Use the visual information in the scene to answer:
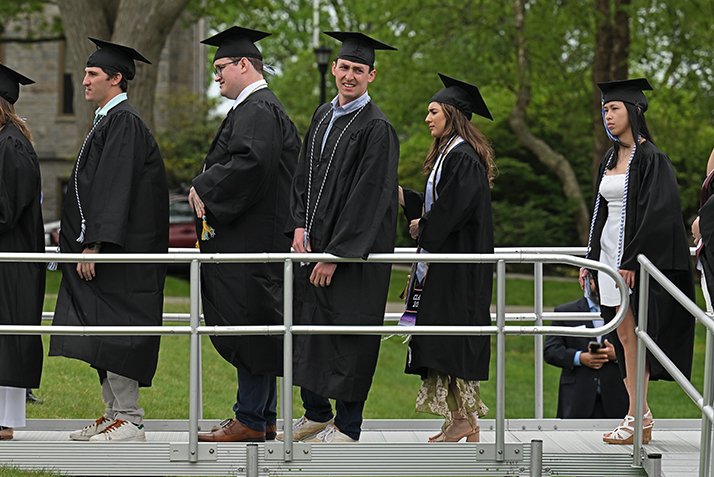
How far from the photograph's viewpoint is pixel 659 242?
16.5 ft

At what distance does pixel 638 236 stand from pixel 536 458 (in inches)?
52.9

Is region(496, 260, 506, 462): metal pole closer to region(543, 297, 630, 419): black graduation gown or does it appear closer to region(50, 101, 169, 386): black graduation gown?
region(543, 297, 630, 419): black graduation gown

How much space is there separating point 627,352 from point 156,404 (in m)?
4.15

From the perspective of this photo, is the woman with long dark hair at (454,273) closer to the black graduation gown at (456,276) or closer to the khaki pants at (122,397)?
the black graduation gown at (456,276)

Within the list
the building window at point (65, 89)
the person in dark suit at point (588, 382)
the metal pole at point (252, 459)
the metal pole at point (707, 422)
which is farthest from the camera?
the building window at point (65, 89)

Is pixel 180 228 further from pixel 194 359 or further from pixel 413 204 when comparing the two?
pixel 194 359

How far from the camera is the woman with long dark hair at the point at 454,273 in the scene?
4.94m

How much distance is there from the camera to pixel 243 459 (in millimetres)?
4625

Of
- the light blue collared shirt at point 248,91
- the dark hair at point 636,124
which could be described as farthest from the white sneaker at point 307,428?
the dark hair at point 636,124

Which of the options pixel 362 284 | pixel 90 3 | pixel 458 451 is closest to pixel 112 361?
pixel 362 284

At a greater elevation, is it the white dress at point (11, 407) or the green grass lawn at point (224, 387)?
the white dress at point (11, 407)

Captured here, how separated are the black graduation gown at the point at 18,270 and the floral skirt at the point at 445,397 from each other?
2.12 metres

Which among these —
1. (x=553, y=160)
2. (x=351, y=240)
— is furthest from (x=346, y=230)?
(x=553, y=160)

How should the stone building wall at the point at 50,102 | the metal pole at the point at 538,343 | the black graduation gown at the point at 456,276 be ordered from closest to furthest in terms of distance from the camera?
the black graduation gown at the point at 456,276, the metal pole at the point at 538,343, the stone building wall at the point at 50,102
